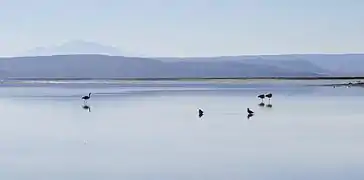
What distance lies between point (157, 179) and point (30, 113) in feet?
34.3

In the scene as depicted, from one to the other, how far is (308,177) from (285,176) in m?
0.27

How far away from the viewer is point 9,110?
62.1 feet

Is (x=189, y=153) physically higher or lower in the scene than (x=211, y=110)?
lower

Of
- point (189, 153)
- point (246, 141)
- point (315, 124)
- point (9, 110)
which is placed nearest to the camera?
point (189, 153)

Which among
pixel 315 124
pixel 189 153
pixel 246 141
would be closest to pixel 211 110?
pixel 315 124

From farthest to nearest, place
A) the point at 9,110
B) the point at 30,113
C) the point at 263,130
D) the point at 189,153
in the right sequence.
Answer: the point at 9,110
the point at 30,113
the point at 263,130
the point at 189,153

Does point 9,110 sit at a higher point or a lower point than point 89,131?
higher

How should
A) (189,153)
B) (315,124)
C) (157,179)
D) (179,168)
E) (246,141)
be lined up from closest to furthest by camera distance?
(157,179), (179,168), (189,153), (246,141), (315,124)

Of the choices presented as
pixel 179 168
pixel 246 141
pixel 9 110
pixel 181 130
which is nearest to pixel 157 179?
pixel 179 168

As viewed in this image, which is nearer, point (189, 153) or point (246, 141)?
point (189, 153)

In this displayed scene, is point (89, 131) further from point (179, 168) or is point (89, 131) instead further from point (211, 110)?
point (211, 110)

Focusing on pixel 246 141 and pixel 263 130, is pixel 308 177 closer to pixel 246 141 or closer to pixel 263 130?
pixel 246 141

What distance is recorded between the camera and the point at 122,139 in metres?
11.6

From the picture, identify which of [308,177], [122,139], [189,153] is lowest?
A: [308,177]
